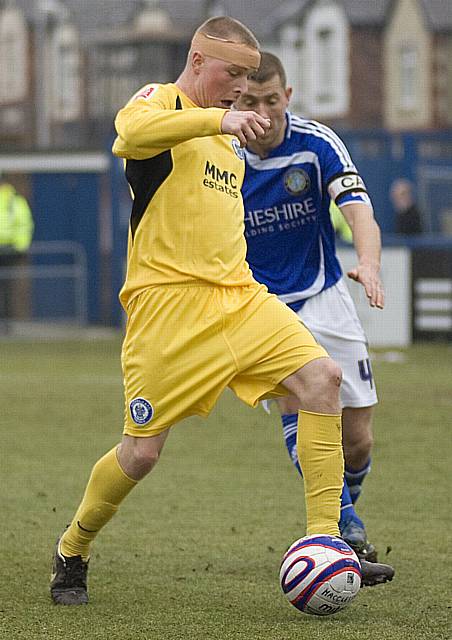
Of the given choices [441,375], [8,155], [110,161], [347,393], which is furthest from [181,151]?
[8,155]

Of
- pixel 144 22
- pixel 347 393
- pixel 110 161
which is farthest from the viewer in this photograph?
pixel 144 22

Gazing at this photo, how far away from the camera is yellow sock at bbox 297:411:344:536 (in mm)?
5215

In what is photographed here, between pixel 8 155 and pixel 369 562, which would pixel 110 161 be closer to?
pixel 8 155

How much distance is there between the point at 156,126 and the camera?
502 centimetres

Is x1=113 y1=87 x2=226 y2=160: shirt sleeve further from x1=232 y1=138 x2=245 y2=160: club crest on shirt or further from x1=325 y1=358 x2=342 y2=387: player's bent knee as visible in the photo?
x1=325 y1=358 x2=342 y2=387: player's bent knee

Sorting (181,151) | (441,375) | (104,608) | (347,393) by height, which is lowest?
(441,375)

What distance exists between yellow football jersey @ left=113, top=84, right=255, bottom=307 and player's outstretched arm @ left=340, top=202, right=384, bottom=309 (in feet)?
1.46

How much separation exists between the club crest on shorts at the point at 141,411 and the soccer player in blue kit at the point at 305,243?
0.99m

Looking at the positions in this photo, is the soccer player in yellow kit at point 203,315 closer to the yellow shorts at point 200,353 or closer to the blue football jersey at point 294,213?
the yellow shorts at point 200,353

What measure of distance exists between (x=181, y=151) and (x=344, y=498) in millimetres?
1686

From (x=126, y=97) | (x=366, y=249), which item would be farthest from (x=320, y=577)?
(x=126, y=97)

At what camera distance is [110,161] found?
22656 millimetres

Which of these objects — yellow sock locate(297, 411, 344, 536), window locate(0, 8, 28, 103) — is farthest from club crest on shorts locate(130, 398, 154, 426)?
window locate(0, 8, 28, 103)

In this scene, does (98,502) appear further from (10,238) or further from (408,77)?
(408,77)
